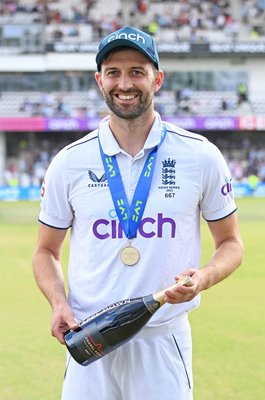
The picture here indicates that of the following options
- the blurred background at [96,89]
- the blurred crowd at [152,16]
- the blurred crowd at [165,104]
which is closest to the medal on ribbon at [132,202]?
the blurred background at [96,89]

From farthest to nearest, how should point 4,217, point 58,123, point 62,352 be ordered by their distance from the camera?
point 58,123 < point 4,217 < point 62,352

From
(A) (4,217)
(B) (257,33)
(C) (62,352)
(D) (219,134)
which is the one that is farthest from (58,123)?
(C) (62,352)

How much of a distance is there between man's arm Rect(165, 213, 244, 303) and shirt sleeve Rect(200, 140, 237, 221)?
5 cm

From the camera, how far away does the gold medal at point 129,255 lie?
3338mm

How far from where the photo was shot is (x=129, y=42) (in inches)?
129

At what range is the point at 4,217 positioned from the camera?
2445 centimetres

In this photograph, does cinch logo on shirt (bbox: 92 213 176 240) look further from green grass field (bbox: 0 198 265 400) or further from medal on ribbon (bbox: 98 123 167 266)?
green grass field (bbox: 0 198 265 400)

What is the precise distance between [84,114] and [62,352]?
33.7m

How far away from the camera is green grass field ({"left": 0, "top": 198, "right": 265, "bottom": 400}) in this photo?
21.6ft

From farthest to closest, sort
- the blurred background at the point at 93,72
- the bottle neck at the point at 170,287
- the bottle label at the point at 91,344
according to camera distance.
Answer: the blurred background at the point at 93,72 → the bottle label at the point at 91,344 → the bottle neck at the point at 170,287

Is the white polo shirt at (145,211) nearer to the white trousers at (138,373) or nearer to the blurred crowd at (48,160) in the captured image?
the white trousers at (138,373)

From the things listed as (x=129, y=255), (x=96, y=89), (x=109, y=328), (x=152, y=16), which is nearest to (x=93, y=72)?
(x=96, y=89)

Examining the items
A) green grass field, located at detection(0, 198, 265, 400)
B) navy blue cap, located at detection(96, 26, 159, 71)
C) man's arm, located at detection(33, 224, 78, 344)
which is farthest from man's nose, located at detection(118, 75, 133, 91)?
green grass field, located at detection(0, 198, 265, 400)

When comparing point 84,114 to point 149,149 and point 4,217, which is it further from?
point 149,149
